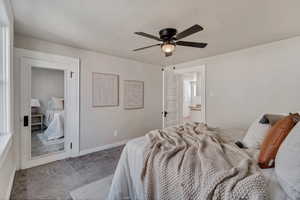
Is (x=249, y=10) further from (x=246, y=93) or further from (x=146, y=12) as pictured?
(x=246, y=93)

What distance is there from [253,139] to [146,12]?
200cm

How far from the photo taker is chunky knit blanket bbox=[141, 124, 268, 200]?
90cm

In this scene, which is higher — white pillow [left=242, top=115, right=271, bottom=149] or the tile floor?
white pillow [left=242, top=115, right=271, bottom=149]

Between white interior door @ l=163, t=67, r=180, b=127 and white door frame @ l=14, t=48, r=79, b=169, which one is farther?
white interior door @ l=163, t=67, r=180, b=127

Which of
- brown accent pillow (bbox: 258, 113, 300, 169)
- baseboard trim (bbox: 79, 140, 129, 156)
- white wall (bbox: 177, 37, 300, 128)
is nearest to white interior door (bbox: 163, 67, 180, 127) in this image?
white wall (bbox: 177, 37, 300, 128)

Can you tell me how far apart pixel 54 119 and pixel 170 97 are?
2.93 metres

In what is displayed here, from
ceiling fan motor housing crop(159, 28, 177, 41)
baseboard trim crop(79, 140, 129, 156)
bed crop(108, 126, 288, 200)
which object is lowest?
baseboard trim crop(79, 140, 129, 156)

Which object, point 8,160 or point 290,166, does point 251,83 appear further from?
point 8,160

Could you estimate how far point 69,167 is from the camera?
270 centimetres

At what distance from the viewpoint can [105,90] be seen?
3623 millimetres

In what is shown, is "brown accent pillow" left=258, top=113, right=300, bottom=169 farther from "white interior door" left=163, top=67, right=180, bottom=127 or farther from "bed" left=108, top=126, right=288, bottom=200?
"white interior door" left=163, top=67, right=180, bottom=127

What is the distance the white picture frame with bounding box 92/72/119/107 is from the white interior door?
1395 millimetres

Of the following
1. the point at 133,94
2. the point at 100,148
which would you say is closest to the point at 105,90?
the point at 133,94

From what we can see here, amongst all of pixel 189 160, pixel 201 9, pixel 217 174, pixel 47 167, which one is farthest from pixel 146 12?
pixel 47 167
